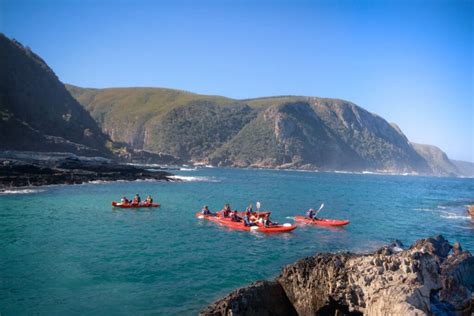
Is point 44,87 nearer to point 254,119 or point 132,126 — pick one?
point 132,126

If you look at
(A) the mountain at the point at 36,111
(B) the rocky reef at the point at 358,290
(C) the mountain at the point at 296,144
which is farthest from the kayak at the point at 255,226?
(C) the mountain at the point at 296,144

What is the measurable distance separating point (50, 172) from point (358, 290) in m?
48.0

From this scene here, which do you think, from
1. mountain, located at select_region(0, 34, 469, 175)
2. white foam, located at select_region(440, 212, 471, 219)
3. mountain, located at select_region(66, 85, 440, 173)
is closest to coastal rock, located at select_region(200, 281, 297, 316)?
white foam, located at select_region(440, 212, 471, 219)

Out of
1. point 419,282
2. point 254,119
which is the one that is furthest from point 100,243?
point 254,119

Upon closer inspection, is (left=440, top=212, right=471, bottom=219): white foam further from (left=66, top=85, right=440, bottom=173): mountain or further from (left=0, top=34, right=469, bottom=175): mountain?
(left=66, top=85, right=440, bottom=173): mountain

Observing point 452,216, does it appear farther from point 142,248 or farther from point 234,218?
point 142,248

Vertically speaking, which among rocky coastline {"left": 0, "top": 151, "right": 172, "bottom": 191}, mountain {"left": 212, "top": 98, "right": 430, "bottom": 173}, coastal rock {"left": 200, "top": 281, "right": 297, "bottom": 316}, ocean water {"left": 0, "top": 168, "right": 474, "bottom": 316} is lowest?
ocean water {"left": 0, "top": 168, "right": 474, "bottom": 316}

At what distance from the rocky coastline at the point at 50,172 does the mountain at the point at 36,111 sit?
24.7 feet

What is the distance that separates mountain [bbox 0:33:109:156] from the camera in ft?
235

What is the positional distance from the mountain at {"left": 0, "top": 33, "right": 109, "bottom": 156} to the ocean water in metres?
39.8

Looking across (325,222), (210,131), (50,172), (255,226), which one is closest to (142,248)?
(255,226)

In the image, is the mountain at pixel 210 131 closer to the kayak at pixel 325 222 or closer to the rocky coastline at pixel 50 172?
the rocky coastline at pixel 50 172

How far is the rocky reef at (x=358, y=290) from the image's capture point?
8.10m

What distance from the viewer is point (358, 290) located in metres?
8.74
